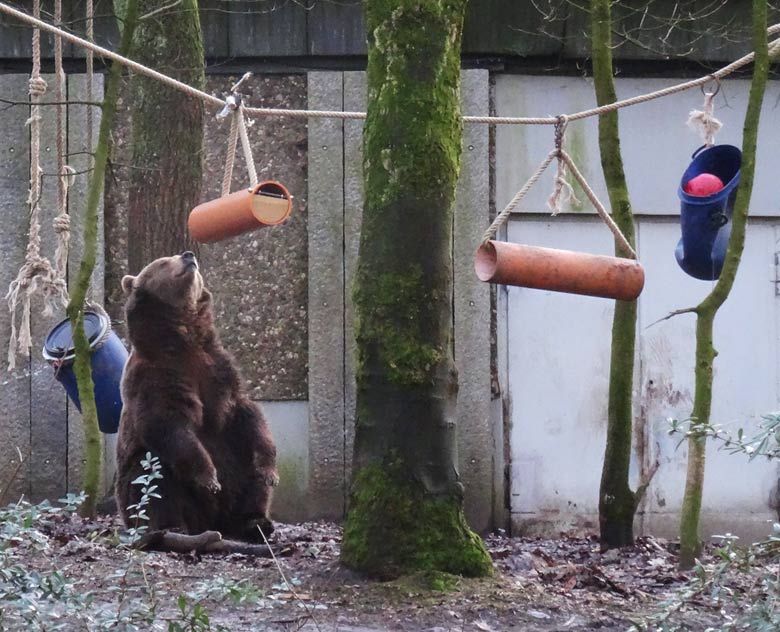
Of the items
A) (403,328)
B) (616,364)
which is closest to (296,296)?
(616,364)

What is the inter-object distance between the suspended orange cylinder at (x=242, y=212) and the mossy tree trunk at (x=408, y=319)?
32 centimetres

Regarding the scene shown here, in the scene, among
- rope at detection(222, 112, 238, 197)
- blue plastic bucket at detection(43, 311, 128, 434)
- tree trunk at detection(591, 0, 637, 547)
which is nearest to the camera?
rope at detection(222, 112, 238, 197)

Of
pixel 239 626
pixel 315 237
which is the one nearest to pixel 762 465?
pixel 315 237

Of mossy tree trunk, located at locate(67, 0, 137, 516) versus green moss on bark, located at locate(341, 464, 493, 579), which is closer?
green moss on bark, located at locate(341, 464, 493, 579)

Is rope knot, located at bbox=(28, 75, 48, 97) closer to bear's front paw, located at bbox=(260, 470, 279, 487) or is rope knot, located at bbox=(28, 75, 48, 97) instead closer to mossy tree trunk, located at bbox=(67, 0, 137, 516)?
mossy tree trunk, located at bbox=(67, 0, 137, 516)

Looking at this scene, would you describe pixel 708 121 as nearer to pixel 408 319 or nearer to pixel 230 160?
pixel 408 319

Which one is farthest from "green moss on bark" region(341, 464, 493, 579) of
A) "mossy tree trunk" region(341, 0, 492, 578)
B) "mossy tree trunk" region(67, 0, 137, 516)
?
"mossy tree trunk" region(67, 0, 137, 516)

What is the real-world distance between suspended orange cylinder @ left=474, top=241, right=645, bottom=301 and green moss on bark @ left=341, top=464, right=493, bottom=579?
2.80 ft

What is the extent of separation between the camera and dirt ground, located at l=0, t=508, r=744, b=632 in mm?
3742

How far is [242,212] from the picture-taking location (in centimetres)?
474

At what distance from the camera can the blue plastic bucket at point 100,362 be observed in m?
7.53

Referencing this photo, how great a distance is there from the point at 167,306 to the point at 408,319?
8.23ft

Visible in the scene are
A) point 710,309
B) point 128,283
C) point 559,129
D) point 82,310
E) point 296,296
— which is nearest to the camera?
point 559,129

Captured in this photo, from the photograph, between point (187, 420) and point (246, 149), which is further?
point (187, 420)
